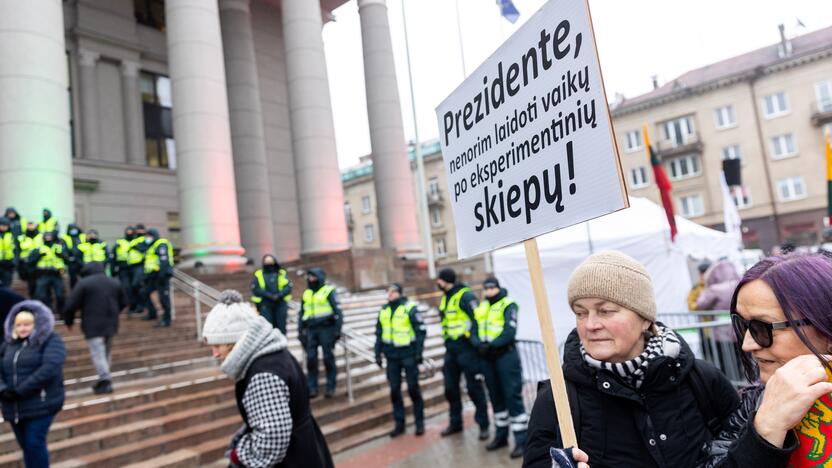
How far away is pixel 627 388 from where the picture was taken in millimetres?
1835

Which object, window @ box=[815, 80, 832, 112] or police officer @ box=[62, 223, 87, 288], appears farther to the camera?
window @ box=[815, 80, 832, 112]

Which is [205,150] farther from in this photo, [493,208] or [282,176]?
[493,208]

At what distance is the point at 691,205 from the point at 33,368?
4640 cm

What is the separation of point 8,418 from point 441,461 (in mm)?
4222

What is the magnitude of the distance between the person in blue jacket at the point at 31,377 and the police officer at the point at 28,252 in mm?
5908

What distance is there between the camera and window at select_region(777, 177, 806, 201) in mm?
40031

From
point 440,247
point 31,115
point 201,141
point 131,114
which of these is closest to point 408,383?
point 31,115

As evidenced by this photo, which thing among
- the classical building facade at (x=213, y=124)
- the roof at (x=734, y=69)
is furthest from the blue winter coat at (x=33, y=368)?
the roof at (x=734, y=69)

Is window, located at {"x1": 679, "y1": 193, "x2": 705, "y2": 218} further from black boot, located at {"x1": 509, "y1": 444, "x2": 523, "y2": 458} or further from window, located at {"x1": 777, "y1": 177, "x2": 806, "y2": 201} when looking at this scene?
black boot, located at {"x1": 509, "y1": 444, "x2": 523, "y2": 458}

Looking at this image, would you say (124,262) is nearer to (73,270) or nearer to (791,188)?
(73,270)

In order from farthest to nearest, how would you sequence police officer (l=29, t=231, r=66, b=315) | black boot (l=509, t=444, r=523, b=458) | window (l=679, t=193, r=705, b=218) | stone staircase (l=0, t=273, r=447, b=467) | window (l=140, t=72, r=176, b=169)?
window (l=679, t=193, r=705, b=218) < window (l=140, t=72, r=176, b=169) < police officer (l=29, t=231, r=66, b=315) < black boot (l=509, t=444, r=523, b=458) < stone staircase (l=0, t=273, r=447, b=467)

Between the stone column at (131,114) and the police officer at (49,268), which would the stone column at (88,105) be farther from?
the police officer at (49,268)

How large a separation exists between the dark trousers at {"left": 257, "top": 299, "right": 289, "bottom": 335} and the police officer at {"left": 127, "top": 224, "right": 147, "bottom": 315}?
3190 millimetres

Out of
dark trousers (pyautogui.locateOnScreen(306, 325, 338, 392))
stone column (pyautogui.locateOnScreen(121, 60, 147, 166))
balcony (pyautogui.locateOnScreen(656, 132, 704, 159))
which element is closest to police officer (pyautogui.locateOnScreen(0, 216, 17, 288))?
dark trousers (pyautogui.locateOnScreen(306, 325, 338, 392))
